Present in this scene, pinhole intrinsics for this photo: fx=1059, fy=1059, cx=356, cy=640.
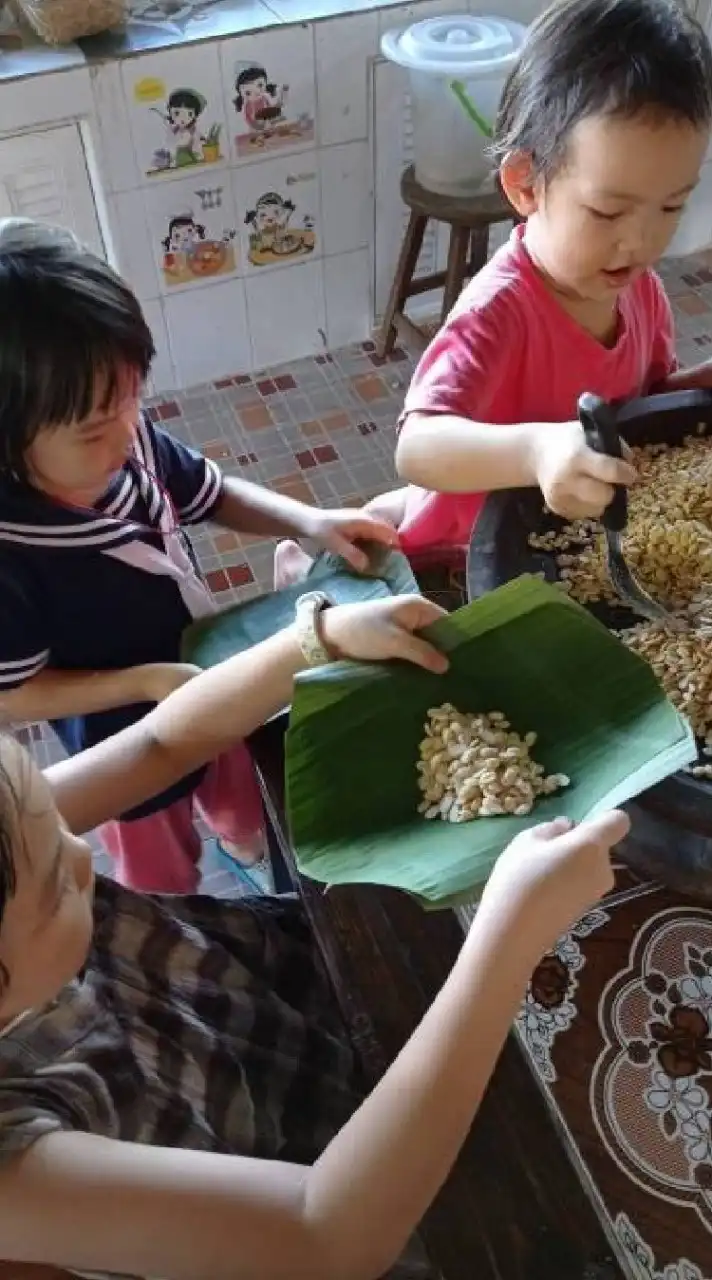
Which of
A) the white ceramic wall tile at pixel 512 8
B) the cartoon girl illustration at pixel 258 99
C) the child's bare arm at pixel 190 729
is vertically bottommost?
the child's bare arm at pixel 190 729

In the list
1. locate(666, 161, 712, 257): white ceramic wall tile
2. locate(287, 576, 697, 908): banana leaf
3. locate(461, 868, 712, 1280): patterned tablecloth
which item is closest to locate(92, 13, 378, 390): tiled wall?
locate(666, 161, 712, 257): white ceramic wall tile

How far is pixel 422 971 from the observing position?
79 centimetres

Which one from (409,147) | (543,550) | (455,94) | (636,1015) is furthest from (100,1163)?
(409,147)

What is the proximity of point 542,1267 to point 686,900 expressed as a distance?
29 cm

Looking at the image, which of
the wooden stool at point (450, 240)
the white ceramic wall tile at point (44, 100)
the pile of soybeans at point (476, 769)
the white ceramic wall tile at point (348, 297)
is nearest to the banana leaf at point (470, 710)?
the pile of soybeans at point (476, 769)

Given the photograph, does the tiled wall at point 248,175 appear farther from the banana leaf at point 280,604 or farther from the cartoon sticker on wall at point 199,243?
the banana leaf at point 280,604

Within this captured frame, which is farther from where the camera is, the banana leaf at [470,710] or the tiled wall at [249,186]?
the tiled wall at [249,186]

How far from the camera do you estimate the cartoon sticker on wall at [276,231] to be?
2.23m

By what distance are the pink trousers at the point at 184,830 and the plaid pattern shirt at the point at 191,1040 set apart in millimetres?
289

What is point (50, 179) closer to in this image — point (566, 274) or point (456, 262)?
point (456, 262)

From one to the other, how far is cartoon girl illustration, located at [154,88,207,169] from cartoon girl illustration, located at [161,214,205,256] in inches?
4.3

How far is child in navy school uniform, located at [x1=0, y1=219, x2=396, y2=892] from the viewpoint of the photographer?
0.87 metres

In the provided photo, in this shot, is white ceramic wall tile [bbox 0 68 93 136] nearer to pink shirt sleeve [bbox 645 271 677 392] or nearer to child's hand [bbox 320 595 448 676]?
pink shirt sleeve [bbox 645 271 677 392]

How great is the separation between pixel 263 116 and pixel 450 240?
450 mm
